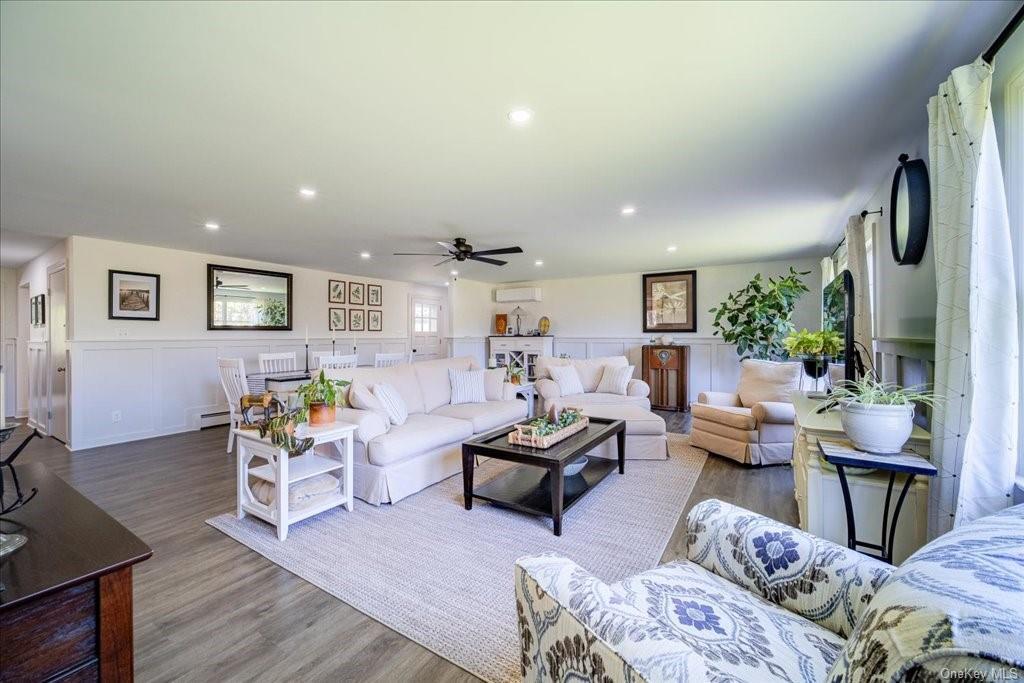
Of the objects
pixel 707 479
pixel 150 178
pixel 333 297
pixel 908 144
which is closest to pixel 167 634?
pixel 150 178

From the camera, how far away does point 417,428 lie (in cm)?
328

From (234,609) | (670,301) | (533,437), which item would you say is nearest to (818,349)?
(533,437)

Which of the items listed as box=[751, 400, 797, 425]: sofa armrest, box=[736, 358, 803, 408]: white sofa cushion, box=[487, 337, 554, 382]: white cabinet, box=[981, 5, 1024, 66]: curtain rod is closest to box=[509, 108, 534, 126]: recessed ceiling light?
box=[981, 5, 1024, 66]: curtain rod

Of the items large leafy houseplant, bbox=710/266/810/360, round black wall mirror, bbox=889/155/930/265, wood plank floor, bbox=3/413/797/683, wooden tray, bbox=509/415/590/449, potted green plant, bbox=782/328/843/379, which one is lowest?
wood plank floor, bbox=3/413/797/683

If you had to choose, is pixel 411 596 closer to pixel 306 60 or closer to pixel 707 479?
pixel 306 60

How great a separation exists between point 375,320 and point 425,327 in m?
1.38

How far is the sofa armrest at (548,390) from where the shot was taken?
184 inches

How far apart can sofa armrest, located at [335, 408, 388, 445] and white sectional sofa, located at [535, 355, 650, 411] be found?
161 cm

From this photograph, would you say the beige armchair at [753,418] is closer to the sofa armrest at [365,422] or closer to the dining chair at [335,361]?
the sofa armrest at [365,422]

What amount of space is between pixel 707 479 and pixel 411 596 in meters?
2.57

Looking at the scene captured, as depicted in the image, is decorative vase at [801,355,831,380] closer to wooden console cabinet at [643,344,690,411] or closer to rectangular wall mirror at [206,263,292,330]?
wooden console cabinet at [643,344,690,411]

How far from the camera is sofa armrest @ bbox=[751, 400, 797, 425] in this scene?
3.54 m

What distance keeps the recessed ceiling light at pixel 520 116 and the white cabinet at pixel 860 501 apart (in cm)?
202

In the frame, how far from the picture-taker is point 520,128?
2154 mm
